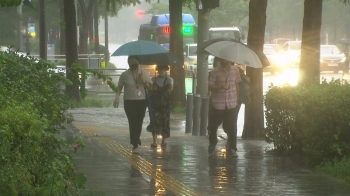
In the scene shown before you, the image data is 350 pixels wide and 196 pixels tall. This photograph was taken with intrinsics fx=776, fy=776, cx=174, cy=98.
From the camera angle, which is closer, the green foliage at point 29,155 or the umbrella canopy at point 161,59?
the green foliage at point 29,155

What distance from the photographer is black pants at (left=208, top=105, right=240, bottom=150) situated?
11817 mm

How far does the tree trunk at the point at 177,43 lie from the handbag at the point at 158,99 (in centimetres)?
920

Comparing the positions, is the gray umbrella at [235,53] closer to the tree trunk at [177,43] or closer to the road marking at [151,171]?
the road marking at [151,171]

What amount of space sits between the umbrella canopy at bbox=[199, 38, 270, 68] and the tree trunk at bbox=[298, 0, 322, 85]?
133 cm

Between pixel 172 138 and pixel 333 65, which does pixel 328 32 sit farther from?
pixel 172 138

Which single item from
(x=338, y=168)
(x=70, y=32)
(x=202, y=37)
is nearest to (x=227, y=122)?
(x=338, y=168)

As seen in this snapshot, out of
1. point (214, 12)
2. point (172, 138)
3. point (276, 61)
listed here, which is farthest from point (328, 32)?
point (172, 138)

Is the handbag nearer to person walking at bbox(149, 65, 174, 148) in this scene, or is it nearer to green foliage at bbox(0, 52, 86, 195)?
person walking at bbox(149, 65, 174, 148)

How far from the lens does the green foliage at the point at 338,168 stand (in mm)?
9672

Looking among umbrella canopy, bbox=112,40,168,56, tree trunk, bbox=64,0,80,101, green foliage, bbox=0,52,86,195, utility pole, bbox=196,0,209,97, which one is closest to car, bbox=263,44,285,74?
tree trunk, bbox=64,0,80,101

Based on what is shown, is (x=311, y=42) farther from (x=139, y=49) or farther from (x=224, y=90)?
(x=139, y=49)

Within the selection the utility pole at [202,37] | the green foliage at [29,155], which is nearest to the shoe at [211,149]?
the utility pole at [202,37]

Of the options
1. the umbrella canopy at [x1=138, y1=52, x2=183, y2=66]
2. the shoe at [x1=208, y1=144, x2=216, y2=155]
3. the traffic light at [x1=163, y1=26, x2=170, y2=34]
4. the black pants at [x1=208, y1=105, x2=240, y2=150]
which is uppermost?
the traffic light at [x1=163, y1=26, x2=170, y2=34]

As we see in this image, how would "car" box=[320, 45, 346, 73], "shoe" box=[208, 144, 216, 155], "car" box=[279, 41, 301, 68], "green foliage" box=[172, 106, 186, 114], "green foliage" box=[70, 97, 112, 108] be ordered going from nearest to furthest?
"shoe" box=[208, 144, 216, 155] → "green foliage" box=[172, 106, 186, 114] → "green foliage" box=[70, 97, 112, 108] → "car" box=[320, 45, 346, 73] → "car" box=[279, 41, 301, 68]
